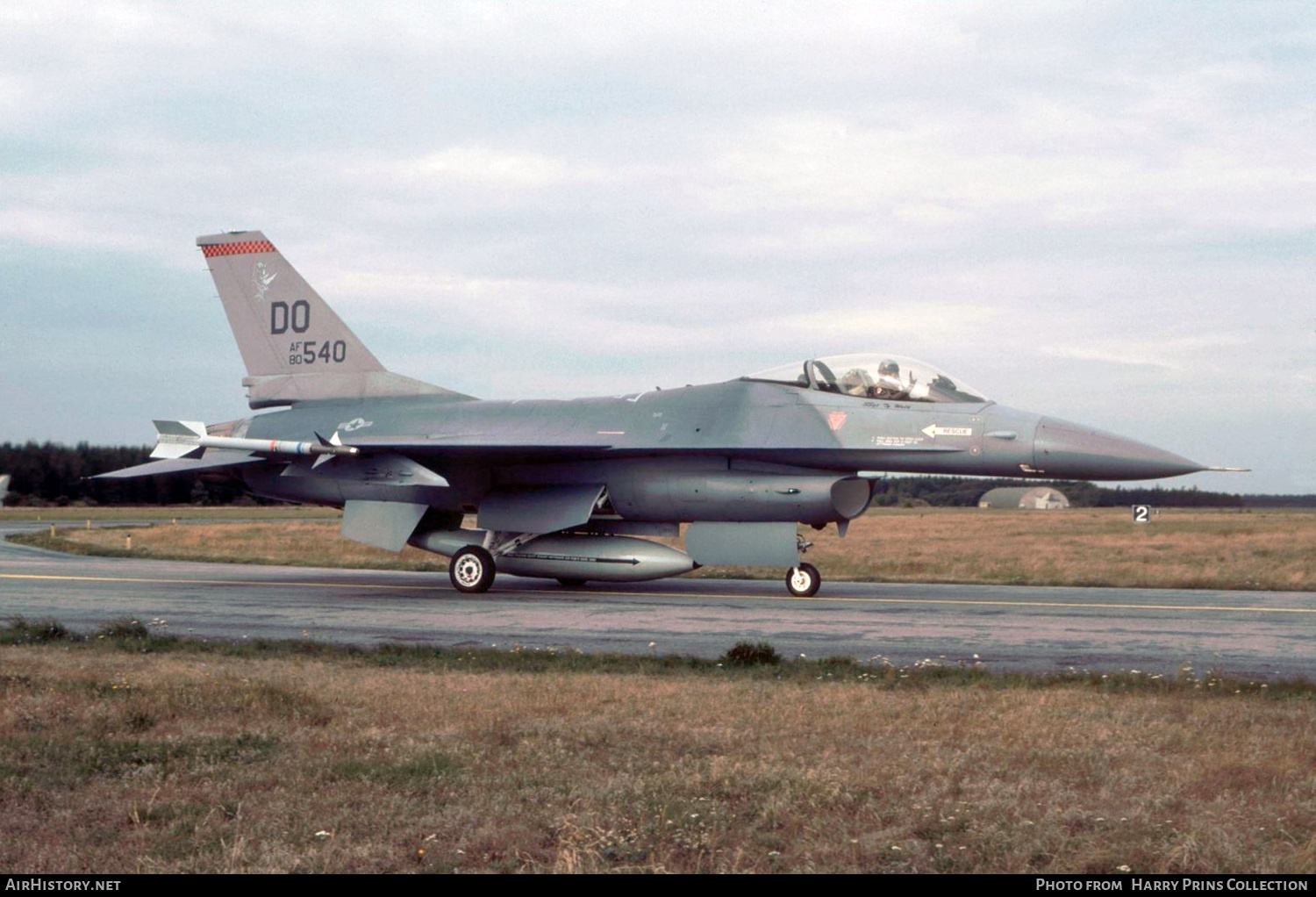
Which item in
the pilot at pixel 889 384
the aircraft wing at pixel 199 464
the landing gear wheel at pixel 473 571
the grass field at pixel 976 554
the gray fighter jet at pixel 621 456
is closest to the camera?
the gray fighter jet at pixel 621 456

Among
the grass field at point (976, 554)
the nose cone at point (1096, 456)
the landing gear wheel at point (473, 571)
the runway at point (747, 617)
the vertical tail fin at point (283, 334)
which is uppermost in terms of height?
the vertical tail fin at point (283, 334)

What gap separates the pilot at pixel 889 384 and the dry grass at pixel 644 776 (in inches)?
303

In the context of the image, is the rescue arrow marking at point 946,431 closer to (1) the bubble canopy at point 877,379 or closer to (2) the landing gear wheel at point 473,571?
(1) the bubble canopy at point 877,379

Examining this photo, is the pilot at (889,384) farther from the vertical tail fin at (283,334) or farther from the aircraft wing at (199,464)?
the aircraft wing at (199,464)

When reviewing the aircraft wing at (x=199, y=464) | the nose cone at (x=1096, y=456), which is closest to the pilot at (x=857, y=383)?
the nose cone at (x=1096, y=456)

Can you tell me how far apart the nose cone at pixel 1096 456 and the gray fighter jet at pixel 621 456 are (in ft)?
0.07

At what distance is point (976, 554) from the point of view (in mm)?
27234

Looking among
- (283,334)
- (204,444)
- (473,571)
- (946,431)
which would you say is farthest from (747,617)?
(283,334)

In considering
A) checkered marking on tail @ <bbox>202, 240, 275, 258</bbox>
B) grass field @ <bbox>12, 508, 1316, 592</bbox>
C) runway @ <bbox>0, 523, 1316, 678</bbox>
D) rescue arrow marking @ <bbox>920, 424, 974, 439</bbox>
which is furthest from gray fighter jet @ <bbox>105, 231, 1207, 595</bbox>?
grass field @ <bbox>12, 508, 1316, 592</bbox>

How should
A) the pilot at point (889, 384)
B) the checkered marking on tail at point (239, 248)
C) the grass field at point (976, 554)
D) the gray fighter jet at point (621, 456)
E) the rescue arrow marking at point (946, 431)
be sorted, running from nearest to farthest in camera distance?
1. the rescue arrow marking at point (946, 431)
2. the gray fighter jet at point (621, 456)
3. the pilot at point (889, 384)
4. the checkered marking on tail at point (239, 248)
5. the grass field at point (976, 554)

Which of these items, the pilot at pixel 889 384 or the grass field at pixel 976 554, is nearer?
the pilot at pixel 889 384

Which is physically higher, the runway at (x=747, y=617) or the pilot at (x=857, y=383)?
the pilot at (x=857, y=383)

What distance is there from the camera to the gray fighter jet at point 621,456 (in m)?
15.6

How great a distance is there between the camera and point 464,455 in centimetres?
1766
